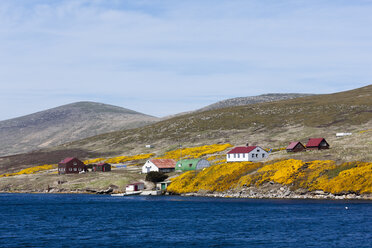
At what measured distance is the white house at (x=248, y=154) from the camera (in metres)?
130

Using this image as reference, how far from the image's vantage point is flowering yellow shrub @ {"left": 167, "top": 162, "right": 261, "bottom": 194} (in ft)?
367

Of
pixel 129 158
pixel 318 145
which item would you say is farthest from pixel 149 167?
pixel 129 158

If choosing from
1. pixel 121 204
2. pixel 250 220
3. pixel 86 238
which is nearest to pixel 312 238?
pixel 250 220

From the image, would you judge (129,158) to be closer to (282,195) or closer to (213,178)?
(213,178)

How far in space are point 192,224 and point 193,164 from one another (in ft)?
216

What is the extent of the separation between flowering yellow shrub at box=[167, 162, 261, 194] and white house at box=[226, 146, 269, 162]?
1232 cm

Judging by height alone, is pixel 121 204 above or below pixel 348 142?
below

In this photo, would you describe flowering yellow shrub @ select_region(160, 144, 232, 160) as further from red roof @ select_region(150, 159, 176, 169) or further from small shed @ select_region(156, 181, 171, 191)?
small shed @ select_region(156, 181, 171, 191)

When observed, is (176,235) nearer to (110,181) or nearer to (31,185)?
(110,181)

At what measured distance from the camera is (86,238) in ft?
195

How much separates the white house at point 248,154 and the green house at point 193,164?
274 inches

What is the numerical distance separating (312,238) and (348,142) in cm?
8563

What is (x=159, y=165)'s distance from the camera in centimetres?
14200

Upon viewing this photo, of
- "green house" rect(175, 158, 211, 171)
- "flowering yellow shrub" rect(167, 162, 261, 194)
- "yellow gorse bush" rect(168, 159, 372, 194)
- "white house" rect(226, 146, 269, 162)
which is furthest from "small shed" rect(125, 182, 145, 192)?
"white house" rect(226, 146, 269, 162)
